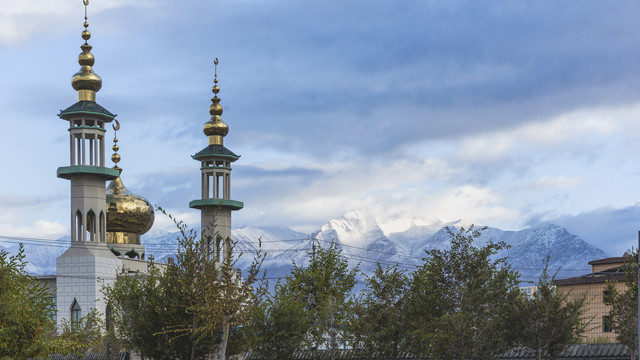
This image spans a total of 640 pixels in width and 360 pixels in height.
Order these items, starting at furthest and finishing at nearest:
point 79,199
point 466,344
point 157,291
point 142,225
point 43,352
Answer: point 142,225, point 79,199, point 157,291, point 466,344, point 43,352

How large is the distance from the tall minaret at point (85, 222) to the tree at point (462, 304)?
38655 mm

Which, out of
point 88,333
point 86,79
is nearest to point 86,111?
point 86,79

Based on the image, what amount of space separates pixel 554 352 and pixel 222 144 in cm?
5680

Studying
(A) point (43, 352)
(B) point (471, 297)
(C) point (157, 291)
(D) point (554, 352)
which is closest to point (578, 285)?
(D) point (554, 352)

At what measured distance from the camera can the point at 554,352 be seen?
4641cm

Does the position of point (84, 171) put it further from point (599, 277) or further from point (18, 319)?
point (18, 319)

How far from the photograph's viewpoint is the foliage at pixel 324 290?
52.8 meters

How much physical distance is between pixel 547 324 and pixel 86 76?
169 feet

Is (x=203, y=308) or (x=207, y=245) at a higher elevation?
(x=207, y=245)

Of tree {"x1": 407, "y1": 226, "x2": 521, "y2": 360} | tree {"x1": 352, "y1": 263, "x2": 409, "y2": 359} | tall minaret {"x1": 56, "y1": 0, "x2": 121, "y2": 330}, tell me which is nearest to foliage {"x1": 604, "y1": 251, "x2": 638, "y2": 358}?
tree {"x1": 407, "y1": 226, "x2": 521, "y2": 360}

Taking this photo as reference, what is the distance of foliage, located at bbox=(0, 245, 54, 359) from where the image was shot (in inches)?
1106

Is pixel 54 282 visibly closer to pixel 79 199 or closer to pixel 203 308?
pixel 79 199

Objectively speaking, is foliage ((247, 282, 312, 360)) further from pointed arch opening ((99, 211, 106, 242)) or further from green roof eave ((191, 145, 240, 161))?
green roof eave ((191, 145, 240, 161))

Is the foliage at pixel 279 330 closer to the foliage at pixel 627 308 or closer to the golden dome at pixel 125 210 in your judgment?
the foliage at pixel 627 308
